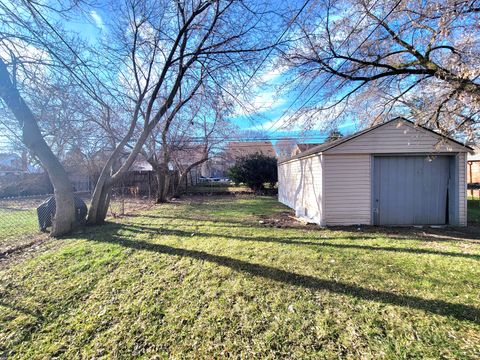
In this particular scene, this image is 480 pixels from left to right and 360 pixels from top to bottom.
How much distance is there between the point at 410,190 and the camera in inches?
257

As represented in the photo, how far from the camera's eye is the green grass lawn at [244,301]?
203 cm

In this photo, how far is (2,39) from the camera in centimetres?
461

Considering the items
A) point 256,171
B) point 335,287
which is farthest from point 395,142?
point 256,171

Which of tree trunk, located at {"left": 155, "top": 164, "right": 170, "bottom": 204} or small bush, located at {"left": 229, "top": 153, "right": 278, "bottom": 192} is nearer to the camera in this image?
tree trunk, located at {"left": 155, "top": 164, "right": 170, "bottom": 204}

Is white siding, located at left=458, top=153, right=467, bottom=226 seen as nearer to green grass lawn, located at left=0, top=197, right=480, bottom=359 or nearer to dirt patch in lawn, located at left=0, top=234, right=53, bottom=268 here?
green grass lawn, located at left=0, top=197, right=480, bottom=359

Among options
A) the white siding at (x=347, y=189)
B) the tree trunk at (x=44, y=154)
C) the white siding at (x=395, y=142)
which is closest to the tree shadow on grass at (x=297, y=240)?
the white siding at (x=347, y=189)

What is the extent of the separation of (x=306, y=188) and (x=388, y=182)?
96.7 inches

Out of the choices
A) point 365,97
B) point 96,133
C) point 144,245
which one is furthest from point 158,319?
point 96,133

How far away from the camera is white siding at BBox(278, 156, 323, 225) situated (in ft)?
22.5

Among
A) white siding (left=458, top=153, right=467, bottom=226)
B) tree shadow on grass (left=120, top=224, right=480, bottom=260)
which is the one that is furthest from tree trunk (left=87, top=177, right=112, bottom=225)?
white siding (left=458, top=153, right=467, bottom=226)

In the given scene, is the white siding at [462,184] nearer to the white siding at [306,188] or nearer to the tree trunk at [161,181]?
the white siding at [306,188]

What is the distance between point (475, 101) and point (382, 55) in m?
2.53

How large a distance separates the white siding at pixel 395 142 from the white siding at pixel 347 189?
9.6 inches

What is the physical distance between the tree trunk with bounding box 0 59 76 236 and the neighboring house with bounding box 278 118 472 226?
6.87 m
